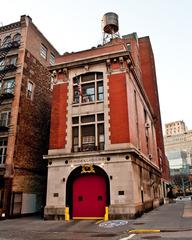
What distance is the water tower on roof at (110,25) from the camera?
1296 inches

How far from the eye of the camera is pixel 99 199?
66.0ft

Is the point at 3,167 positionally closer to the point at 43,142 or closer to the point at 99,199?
the point at 43,142

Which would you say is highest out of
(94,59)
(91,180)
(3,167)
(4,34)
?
(4,34)

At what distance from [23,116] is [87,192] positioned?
1090 cm

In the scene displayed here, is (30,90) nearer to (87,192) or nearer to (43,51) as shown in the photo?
(43,51)

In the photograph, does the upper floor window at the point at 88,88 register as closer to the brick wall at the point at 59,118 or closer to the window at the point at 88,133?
the brick wall at the point at 59,118

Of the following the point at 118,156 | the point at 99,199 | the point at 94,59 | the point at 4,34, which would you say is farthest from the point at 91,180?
the point at 4,34

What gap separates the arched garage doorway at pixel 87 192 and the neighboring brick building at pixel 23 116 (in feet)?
20.0

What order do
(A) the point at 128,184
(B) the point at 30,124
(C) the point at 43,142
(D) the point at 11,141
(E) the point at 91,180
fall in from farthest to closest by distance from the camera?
(C) the point at 43,142, (B) the point at 30,124, (D) the point at 11,141, (E) the point at 91,180, (A) the point at 128,184

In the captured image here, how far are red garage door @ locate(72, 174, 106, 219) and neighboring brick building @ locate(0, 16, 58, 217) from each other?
6.44 metres

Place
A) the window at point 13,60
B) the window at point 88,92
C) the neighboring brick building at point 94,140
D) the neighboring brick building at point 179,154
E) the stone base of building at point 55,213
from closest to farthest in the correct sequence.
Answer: the neighboring brick building at point 94,140, the stone base of building at point 55,213, the window at point 88,92, the window at point 13,60, the neighboring brick building at point 179,154

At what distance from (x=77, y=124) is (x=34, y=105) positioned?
26.5 ft

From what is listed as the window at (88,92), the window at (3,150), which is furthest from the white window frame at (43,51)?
the window at (3,150)

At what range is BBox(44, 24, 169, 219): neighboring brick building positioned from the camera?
19.6 metres
